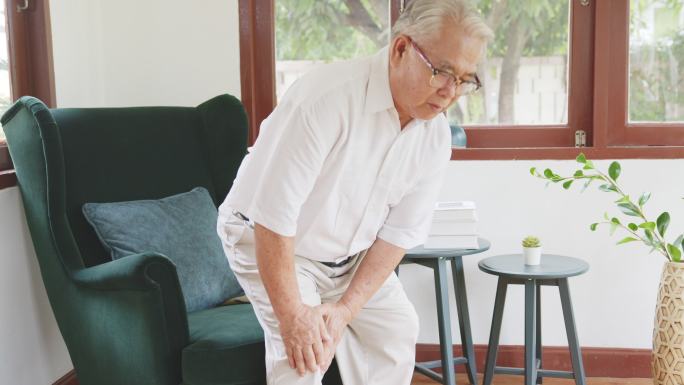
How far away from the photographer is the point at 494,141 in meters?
2.87

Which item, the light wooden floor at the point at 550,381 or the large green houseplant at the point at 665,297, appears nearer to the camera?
the large green houseplant at the point at 665,297

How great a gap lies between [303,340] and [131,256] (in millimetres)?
522

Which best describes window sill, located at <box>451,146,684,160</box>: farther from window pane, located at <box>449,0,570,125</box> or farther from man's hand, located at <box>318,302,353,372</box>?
man's hand, located at <box>318,302,353,372</box>

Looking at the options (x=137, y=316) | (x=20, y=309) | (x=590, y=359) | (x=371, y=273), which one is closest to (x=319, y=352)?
(x=371, y=273)

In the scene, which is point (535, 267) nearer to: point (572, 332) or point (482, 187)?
point (572, 332)

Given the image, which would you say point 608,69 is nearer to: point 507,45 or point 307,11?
point 507,45

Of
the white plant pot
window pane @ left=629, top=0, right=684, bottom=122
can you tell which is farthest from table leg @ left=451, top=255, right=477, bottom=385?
window pane @ left=629, top=0, right=684, bottom=122

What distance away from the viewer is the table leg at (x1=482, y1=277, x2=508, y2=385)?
2469 mm

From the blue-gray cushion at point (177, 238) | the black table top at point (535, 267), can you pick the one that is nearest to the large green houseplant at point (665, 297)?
the black table top at point (535, 267)

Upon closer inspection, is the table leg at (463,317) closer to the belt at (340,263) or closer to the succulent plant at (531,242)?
the succulent plant at (531,242)

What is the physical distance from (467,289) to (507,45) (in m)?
0.93

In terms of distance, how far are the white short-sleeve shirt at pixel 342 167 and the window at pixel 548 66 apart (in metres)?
1.03

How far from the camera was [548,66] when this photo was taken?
2814mm

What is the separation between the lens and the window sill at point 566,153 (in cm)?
268
